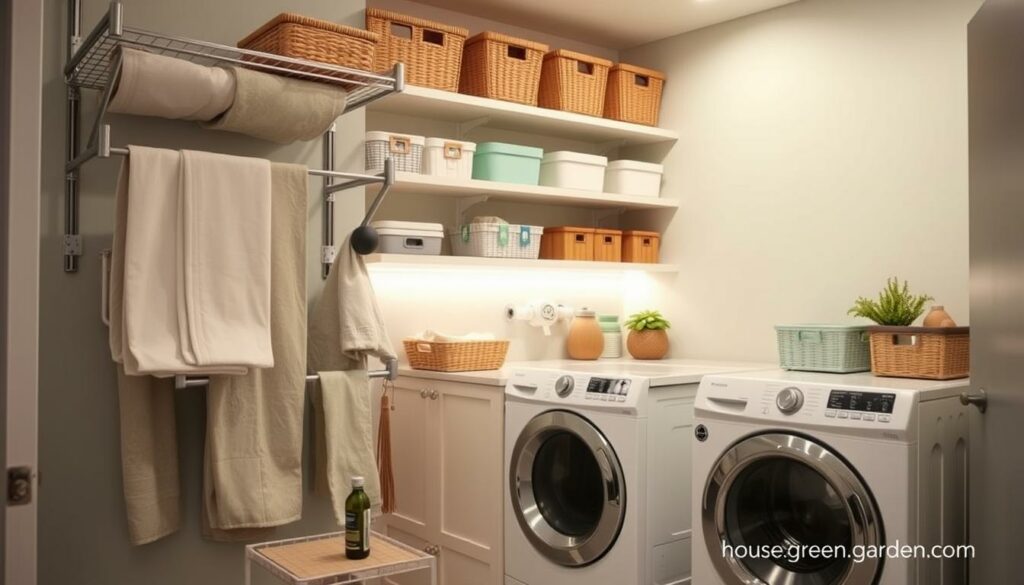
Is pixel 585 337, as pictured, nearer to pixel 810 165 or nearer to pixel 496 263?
pixel 496 263

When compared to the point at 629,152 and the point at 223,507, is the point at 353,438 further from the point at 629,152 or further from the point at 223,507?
the point at 629,152

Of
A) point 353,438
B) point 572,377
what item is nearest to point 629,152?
point 572,377

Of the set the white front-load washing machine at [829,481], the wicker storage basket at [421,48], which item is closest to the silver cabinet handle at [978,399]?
the white front-load washing machine at [829,481]

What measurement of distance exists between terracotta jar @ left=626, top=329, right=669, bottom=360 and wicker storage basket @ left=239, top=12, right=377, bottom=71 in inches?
70.6

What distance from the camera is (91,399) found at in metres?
2.33

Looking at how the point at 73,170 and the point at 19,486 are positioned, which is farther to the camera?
the point at 73,170

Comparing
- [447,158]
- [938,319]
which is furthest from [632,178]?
[938,319]

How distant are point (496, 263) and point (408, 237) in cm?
39

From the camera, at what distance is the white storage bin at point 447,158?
3.26 m

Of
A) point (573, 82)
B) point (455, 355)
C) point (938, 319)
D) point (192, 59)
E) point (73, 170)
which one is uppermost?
point (573, 82)

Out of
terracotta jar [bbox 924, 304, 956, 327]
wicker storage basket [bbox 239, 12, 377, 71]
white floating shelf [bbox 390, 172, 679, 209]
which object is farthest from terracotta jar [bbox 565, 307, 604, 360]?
wicker storage basket [bbox 239, 12, 377, 71]

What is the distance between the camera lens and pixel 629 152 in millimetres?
4156

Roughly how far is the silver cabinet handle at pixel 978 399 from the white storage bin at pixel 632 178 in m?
1.94

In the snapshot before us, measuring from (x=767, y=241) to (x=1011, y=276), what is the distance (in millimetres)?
1792
